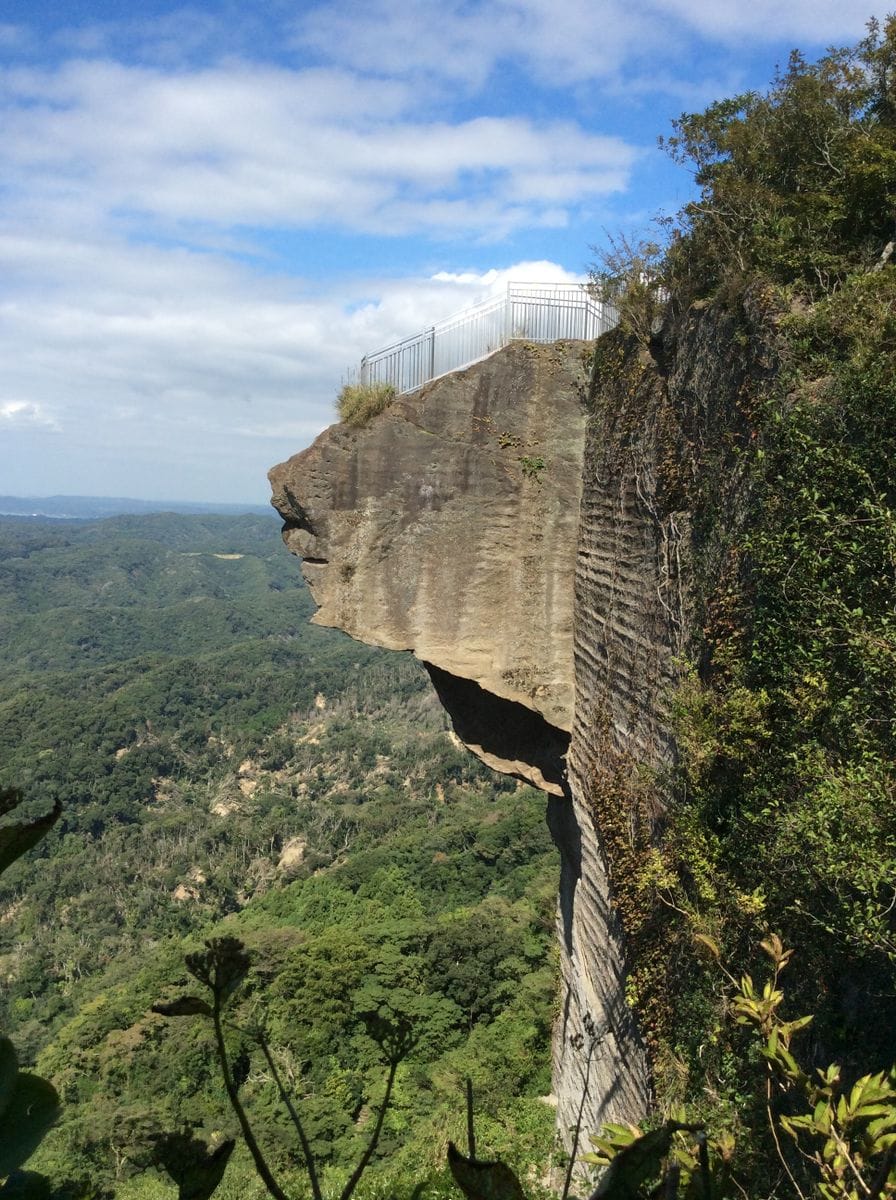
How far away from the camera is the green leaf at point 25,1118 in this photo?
1117 millimetres

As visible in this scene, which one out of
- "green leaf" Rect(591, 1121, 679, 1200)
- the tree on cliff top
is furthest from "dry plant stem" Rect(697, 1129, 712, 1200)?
the tree on cliff top

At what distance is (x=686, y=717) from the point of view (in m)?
5.39

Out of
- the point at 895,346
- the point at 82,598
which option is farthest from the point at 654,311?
the point at 82,598

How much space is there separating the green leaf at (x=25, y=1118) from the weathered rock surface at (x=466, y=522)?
7.39 metres

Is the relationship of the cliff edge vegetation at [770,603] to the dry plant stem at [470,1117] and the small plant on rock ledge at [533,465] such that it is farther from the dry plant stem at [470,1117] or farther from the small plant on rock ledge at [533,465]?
the dry plant stem at [470,1117]

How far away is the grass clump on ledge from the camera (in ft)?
27.8

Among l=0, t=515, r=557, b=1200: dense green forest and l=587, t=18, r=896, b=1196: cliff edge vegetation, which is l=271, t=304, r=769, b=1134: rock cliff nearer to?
l=587, t=18, r=896, b=1196: cliff edge vegetation

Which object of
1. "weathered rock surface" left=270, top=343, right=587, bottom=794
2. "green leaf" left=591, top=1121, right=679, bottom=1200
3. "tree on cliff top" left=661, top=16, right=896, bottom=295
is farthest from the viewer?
"weathered rock surface" left=270, top=343, right=587, bottom=794

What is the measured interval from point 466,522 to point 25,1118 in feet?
24.6

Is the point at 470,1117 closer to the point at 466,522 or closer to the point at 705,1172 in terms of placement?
the point at 705,1172

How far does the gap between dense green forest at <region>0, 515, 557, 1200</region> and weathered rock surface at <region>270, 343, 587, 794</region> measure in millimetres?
4480

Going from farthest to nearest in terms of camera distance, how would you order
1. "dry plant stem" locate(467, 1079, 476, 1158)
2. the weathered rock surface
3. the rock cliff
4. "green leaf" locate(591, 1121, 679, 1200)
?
the weathered rock surface < the rock cliff < "green leaf" locate(591, 1121, 679, 1200) < "dry plant stem" locate(467, 1079, 476, 1158)

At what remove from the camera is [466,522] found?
845cm

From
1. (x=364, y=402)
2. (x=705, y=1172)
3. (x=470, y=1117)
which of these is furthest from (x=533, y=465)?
(x=470, y=1117)
